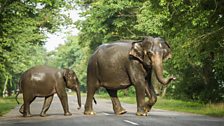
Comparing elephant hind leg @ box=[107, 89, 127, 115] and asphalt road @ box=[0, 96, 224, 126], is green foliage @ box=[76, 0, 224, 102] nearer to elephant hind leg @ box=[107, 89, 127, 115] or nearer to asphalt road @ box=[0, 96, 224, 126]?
asphalt road @ box=[0, 96, 224, 126]

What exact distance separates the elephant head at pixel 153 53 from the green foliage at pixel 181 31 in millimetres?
1498

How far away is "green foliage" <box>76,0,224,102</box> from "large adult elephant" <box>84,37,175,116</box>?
Answer: 6.19ft

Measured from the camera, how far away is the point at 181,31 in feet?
76.9

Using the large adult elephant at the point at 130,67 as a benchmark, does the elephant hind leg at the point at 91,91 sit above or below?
below

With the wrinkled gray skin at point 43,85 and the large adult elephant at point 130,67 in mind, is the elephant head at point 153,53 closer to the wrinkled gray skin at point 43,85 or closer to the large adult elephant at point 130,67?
the large adult elephant at point 130,67

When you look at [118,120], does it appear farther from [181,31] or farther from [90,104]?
[181,31]

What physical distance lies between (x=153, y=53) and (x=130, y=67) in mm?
1318

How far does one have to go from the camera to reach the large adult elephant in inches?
726

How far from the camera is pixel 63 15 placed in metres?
47.7

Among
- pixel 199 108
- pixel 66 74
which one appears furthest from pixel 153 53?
pixel 199 108

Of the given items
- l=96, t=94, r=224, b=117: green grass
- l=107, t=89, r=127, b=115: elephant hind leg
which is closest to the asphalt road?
l=107, t=89, r=127, b=115: elephant hind leg

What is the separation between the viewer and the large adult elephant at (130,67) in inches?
726

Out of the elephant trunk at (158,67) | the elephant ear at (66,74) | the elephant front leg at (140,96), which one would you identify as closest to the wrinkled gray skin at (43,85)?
the elephant ear at (66,74)

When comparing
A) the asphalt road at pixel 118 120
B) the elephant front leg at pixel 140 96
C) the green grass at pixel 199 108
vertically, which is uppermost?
the elephant front leg at pixel 140 96
